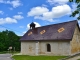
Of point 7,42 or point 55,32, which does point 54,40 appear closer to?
point 55,32

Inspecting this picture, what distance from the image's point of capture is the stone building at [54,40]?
34.4 meters

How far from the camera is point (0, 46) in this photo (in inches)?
2975

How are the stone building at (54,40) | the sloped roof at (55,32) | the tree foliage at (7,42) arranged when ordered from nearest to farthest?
the stone building at (54,40) < the sloped roof at (55,32) < the tree foliage at (7,42)

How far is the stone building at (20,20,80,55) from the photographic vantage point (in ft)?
113

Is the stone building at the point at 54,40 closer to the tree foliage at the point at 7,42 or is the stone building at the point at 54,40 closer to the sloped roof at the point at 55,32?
the sloped roof at the point at 55,32

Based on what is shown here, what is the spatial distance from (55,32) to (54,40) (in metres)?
2.44

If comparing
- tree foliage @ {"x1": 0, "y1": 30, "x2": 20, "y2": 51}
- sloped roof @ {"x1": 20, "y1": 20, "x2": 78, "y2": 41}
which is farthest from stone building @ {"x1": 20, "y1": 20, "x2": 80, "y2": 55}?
tree foliage @ {"x1": 0, "y1": 30, "x2": 20, "y2": 51}

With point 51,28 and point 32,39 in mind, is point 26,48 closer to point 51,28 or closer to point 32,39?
point 32,39

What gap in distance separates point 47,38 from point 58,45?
363 cm

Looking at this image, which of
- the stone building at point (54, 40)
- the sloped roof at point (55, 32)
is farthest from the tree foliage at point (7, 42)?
the sloped roof at point (55, 32)

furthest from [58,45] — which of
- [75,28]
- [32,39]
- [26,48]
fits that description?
[26,48]

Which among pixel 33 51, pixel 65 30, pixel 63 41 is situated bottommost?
pixel 33 51

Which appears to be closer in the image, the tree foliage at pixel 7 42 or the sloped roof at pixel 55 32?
the sloped roof at pixel 55 32

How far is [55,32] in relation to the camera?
37.8 metres
